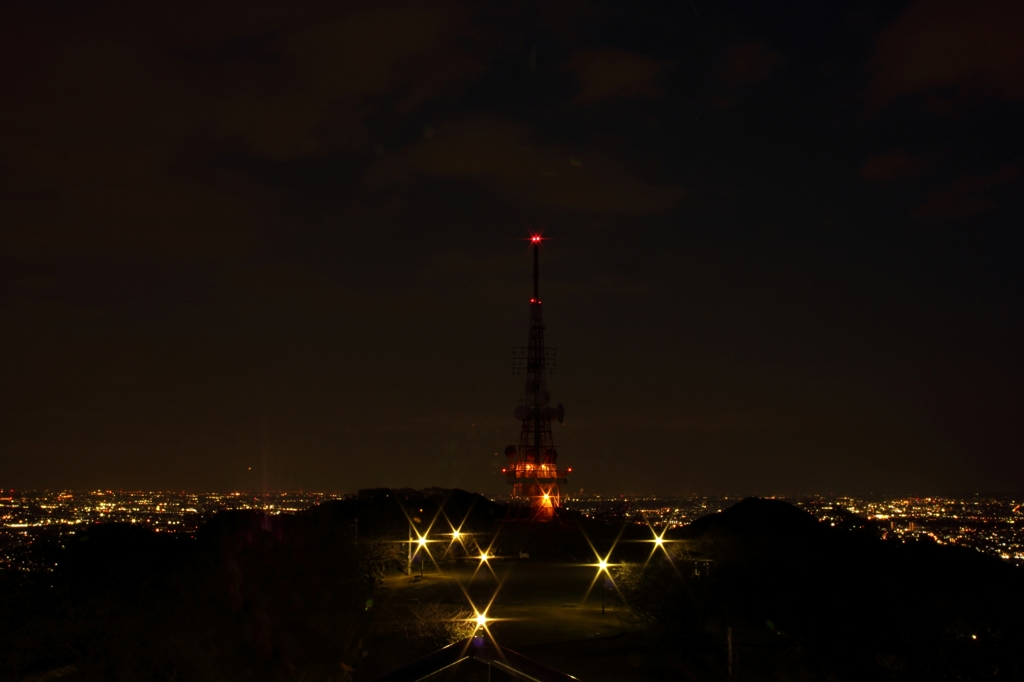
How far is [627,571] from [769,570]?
17.1ft

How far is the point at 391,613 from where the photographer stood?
25875 mm

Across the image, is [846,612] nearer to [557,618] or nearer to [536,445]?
[557,618]

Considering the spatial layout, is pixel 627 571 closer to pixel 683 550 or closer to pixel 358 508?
pixel 683 550

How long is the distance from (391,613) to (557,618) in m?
5.23

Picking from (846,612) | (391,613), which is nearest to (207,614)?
(391,613)

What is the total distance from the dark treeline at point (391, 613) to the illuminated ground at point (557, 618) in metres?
0.79

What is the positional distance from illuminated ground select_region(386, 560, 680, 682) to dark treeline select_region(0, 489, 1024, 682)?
79 centimetres

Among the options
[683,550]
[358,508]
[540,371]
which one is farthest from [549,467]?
[358,508]

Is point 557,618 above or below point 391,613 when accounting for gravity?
below

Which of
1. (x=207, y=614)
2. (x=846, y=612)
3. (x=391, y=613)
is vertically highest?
(x=207, y=614)

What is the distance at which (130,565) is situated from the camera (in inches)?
1057

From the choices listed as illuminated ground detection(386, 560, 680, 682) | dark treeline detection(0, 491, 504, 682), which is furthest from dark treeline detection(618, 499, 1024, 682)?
dark treeline detection(0, 491, 504, 682)

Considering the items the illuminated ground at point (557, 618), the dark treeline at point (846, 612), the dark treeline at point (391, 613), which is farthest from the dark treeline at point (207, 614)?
the dark treeline at point (846, 612)

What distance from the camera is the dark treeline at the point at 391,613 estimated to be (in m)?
17.9
